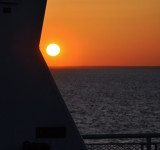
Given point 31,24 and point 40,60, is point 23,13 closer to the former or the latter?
point 31,24

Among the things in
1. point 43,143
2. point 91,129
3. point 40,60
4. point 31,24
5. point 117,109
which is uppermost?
point 117,109

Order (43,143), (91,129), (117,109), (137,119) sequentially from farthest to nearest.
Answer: (117,109) → (137,119) → (91,129) → (43,143)

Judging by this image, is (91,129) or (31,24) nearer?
(31,24)

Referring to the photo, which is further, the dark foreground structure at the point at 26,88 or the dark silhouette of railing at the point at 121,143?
the dark silhouette of railing at the point at 121,143

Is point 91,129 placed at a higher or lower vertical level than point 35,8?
higher

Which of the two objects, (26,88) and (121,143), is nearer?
(26,88)

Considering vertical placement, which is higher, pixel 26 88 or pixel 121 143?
pixel 121 143

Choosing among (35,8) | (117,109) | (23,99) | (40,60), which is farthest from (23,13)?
(117,109)

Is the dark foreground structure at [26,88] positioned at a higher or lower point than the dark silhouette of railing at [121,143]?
lower

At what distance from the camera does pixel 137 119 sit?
63.8m

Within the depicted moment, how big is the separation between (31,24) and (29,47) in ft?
0.64

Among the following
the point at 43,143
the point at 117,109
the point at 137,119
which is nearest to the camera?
the point at 43,143

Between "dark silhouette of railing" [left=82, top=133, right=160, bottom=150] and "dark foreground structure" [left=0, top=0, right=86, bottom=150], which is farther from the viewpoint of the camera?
"dark silhouette of railing" [left=82, top=133, right=160, bottom=150]

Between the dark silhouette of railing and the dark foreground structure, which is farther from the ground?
the dark silhouette of railing
